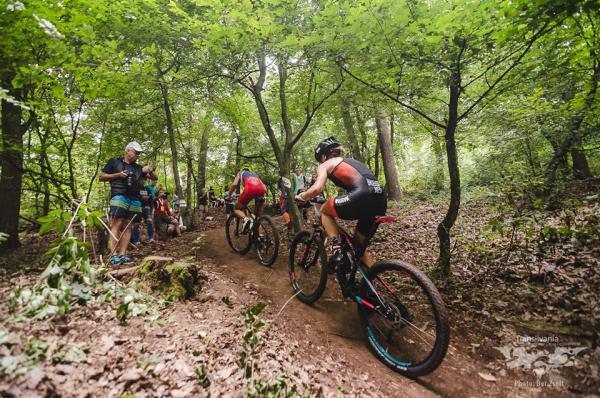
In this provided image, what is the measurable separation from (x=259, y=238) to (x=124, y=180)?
10.9ft

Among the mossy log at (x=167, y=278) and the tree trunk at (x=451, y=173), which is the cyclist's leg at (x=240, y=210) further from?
the tree trunk at (x=451, y=173)

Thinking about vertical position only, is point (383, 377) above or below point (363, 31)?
below

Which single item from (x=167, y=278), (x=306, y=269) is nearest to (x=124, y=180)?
(x=167, y=278)

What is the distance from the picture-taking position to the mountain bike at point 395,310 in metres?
3.22

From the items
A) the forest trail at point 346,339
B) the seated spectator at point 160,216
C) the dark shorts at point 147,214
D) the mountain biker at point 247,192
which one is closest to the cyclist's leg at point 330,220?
the forest trail at point 346,339

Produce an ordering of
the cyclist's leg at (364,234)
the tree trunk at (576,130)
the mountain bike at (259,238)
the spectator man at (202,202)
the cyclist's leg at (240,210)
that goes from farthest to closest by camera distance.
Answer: the spectator man at (202,202) → the cyclist's leg at (240,210) → the mountain bike at (259,238) → the tree trunk at (576,130) → the cyclist's leg at (364,234)

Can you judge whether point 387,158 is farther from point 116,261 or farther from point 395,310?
point 116,261

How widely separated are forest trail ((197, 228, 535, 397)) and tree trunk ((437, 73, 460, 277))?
5.43 ft

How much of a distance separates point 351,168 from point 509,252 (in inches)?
141

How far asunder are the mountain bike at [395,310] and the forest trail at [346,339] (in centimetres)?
20

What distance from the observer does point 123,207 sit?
20.1ft

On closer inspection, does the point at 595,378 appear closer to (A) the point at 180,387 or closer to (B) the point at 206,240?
(A) the point at 180,387

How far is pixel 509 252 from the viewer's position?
5.29 metres

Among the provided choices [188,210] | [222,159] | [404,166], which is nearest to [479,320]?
[188,210]
